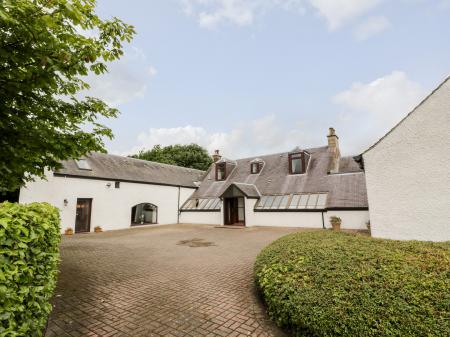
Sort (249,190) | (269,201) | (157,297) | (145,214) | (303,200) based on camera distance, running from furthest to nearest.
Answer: (145,214) → (249,190) → (269,201) → (303,200) → (157,297)

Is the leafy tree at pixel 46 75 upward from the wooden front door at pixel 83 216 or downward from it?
upward

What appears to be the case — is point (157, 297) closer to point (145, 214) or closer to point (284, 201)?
point (284, 201)

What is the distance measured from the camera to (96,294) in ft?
20.3

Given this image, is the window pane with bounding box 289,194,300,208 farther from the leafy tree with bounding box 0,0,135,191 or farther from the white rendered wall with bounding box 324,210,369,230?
the leafy tree with bounding box 0,0,135,191

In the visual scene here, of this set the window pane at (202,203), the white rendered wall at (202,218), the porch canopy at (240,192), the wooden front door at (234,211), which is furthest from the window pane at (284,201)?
the window pane at (202,203)

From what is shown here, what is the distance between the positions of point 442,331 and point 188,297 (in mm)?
4877

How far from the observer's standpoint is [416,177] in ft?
36.4

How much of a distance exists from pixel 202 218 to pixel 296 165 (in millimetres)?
11150

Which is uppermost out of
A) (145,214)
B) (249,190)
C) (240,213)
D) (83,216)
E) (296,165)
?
(296,165)

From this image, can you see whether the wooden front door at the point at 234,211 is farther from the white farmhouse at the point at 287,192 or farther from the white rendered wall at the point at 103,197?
the white rendered wall at the point at 103,197

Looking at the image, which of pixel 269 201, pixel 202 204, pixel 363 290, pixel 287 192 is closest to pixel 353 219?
pixel 287 192

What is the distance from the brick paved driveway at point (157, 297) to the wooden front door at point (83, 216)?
31.9 ft

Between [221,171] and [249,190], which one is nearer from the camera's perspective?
[249,190]

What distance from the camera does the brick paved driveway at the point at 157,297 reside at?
464cm
